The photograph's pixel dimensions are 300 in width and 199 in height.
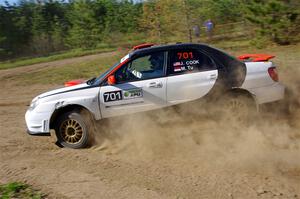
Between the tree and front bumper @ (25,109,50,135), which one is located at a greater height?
the tree

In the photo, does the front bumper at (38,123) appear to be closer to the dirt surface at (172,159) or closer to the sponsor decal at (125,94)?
the dirt surface at (172,159)

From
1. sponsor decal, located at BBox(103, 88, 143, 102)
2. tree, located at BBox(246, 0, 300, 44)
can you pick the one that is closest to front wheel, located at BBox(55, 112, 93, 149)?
sponsor decal, located at BBox(103, 88, 143, 102)

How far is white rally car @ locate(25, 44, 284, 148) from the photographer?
6.82 meters

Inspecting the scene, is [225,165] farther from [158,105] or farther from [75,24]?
[75,24]

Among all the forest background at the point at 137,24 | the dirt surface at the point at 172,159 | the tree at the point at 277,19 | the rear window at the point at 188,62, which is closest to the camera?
the dirt surface at the point at 172,159

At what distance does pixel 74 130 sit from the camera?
699 centimetres

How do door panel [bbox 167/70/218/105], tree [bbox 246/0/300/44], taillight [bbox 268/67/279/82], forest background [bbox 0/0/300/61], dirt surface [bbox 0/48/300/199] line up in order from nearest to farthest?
dirt surface [bbox 0/48/300/199] < door panel [bbox 167/70/218/105] < taillight [bbox 268/67/279/82] < tree [bbox 246/0/300/44] < forest background [bbox 0/0/300/61]

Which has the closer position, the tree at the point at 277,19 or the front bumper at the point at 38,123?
the front bumper at the point at 38,123

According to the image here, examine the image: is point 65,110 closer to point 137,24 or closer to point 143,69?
point 143,69

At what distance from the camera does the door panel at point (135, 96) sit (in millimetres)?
6816

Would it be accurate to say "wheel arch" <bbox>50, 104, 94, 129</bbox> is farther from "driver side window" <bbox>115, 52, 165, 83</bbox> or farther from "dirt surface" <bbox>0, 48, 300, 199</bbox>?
"driver side window" <bbox>115, 52, 165, 83</bbox>

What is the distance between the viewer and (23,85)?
16.5m

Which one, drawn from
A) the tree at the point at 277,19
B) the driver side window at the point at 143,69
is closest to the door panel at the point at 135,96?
the driver side window at the point at 143,69

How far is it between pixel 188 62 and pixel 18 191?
136 inches
